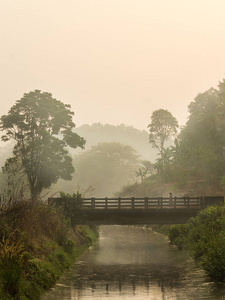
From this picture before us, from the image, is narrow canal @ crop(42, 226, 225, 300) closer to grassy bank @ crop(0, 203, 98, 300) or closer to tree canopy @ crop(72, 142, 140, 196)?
grassy bank @ crop(0, 203, 98, 300)

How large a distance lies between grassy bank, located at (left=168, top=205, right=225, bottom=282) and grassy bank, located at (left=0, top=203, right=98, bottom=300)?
24.6 feet

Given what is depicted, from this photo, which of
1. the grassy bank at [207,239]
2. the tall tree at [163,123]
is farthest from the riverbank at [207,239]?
the tall tree at [163,123]

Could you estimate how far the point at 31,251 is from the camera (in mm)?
19125

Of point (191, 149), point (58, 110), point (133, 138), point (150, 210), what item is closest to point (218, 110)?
point (191, 149)

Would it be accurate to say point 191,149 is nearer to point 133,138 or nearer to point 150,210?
point 150,210

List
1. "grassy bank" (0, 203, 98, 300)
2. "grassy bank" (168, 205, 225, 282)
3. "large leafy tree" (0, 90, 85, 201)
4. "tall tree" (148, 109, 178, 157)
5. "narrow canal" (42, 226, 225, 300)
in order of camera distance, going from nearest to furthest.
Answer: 1. "grassy bank" (0, 203, 98, 300)
2. "narrow canal" (42, 226, 225, 300)
3. "grassy bank" (168, 205, 225, 282)
4. "large leafy tree" (0, 90, 85, 201)
5. "tall tree" (148, 109, 178, 157)

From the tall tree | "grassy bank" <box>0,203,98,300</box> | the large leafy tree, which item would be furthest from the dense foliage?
"grassy bank" <box>0,203,98,300</box>

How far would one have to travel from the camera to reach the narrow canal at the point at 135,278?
52.3ft

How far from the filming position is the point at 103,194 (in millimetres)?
120125

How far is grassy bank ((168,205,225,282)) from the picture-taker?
1803cm

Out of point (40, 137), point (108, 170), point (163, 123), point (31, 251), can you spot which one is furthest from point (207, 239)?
point (108, 170)

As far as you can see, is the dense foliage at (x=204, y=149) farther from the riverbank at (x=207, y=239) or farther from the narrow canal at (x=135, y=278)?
the narrow canal at (x=135, y=278)

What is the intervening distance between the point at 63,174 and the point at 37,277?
33.8 m

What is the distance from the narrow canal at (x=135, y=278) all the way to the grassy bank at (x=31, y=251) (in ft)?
2.30
